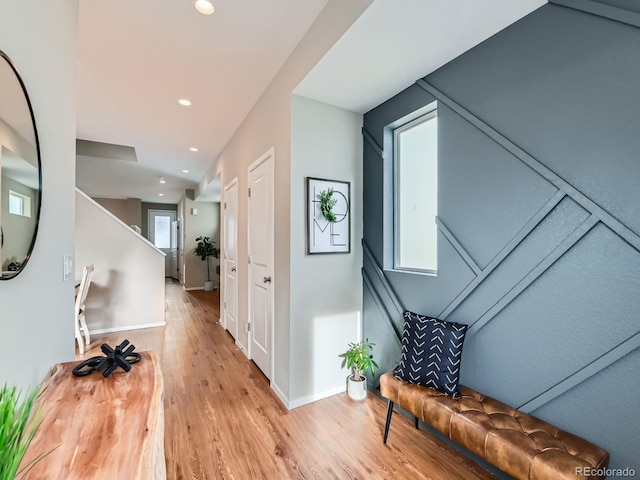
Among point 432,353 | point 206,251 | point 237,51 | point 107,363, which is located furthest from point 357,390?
point 206,251

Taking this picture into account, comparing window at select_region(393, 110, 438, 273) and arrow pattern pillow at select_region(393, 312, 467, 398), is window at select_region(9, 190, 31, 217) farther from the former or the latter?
window at select_region(393, 110, 438, 273)

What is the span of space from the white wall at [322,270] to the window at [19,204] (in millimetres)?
1565

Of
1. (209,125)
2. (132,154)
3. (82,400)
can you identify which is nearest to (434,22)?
(82,400)

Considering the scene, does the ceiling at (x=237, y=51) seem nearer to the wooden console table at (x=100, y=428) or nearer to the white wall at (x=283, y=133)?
the white wall at (x=283, y=133)

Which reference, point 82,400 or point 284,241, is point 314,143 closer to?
point 284,241

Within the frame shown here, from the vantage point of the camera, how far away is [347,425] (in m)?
2.11

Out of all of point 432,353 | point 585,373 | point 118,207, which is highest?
point 118,207

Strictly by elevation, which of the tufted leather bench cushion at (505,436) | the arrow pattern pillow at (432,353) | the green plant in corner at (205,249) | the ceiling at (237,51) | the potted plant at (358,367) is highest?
the ceiling at (237,51)

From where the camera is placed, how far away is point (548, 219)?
1.48m

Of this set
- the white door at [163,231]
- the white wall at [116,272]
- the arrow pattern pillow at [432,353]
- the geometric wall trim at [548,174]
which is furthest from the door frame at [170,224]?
the geometric wall trim at [548,174]

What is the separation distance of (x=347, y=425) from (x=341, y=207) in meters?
1.69

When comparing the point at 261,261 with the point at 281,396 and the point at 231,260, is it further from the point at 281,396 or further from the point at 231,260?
the point at 231,260

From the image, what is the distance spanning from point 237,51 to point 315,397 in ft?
9.36

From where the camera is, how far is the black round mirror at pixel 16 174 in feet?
2.69
